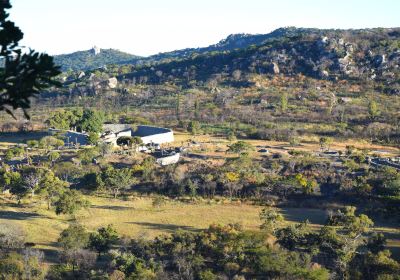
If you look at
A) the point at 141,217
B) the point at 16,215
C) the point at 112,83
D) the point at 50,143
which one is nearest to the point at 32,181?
the point at 16,215

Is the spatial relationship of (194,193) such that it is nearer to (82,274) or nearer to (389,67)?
(82,274)

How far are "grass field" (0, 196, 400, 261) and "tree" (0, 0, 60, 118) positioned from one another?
1868 cm

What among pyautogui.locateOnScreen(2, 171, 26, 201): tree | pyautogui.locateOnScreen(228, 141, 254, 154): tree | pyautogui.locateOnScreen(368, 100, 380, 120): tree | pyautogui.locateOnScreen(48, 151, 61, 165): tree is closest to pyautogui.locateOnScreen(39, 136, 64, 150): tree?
pyautogui.locateOnScreen(48, 151, 61, 165): tree

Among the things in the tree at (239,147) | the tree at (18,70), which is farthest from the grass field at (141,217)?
the tree at (18,70)

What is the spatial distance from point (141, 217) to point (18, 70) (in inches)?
967

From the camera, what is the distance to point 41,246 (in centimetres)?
2447

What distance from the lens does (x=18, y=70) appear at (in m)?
7.04

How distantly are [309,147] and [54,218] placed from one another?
1297 inches

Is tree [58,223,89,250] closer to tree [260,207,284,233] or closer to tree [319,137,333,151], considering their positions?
tree [260,207,284,233]

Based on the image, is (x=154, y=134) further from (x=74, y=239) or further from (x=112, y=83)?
(x=112, y=83)

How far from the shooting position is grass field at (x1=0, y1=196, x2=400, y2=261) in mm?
27078

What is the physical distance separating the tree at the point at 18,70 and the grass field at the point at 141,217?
61.3 feet

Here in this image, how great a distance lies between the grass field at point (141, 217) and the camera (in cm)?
2708

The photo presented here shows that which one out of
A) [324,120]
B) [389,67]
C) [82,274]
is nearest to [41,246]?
[82,274]
